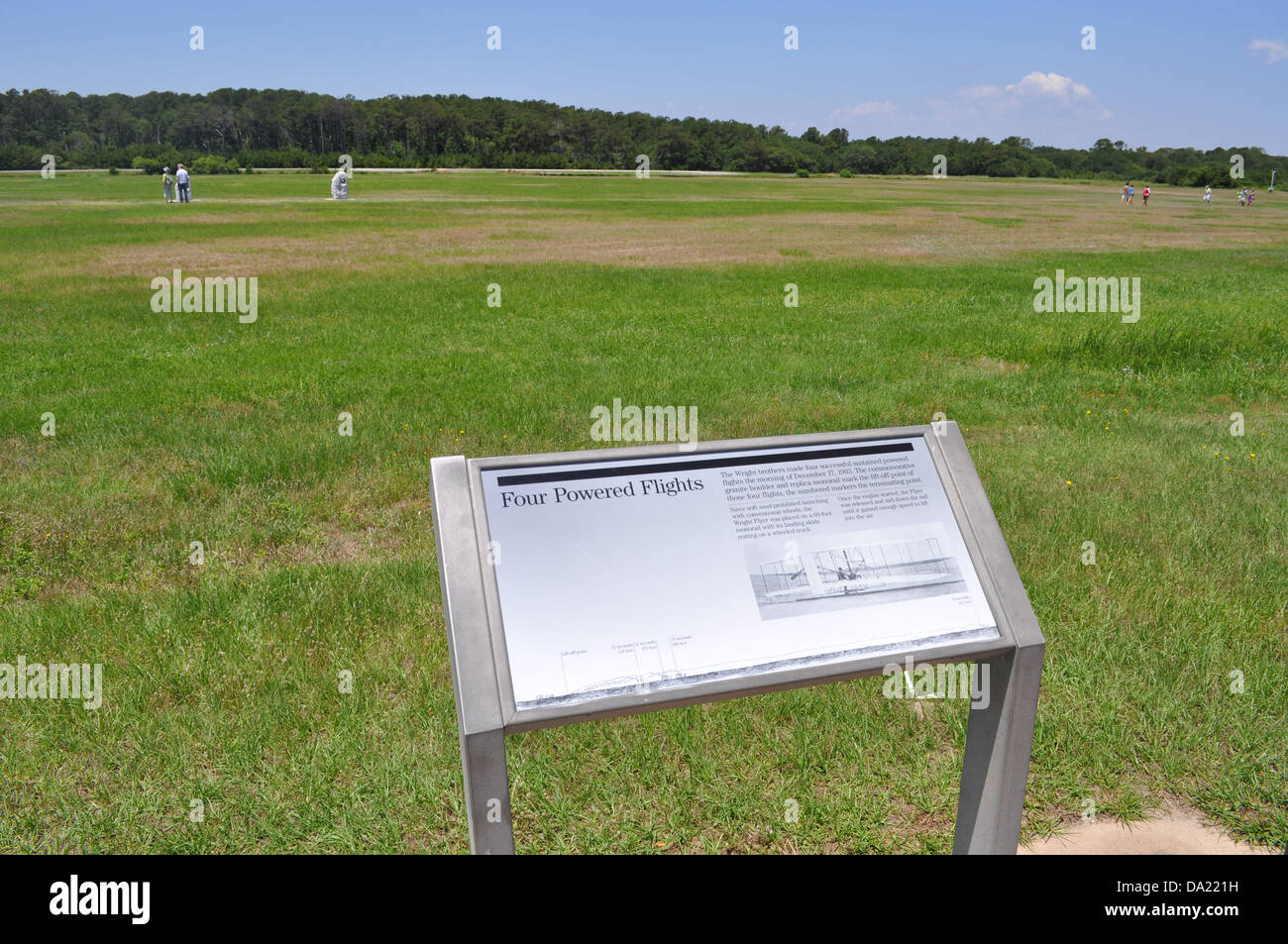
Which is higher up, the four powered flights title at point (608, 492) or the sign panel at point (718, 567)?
the four powered flights title at point (608, 492)

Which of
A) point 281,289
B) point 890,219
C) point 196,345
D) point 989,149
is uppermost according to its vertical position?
point 989,149

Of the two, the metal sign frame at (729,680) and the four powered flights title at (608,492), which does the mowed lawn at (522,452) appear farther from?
the four powered flights title at (608,492)

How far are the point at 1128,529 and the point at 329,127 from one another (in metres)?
151

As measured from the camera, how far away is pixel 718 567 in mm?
2887

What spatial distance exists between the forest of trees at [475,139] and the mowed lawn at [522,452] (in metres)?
122

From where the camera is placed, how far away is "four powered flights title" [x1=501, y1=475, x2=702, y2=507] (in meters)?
2.78

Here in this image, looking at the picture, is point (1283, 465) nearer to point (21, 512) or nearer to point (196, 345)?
point (21, 512)

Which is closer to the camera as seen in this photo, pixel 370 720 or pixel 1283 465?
pixel 370 720

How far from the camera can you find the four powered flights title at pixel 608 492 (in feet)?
9.12

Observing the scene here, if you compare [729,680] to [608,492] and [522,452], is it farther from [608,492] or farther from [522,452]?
[522,452]

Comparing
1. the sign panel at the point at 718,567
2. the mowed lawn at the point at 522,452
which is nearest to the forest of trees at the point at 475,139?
the mowed lawn at the point at 522,452

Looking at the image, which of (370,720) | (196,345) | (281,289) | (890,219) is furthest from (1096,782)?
(890,219)
